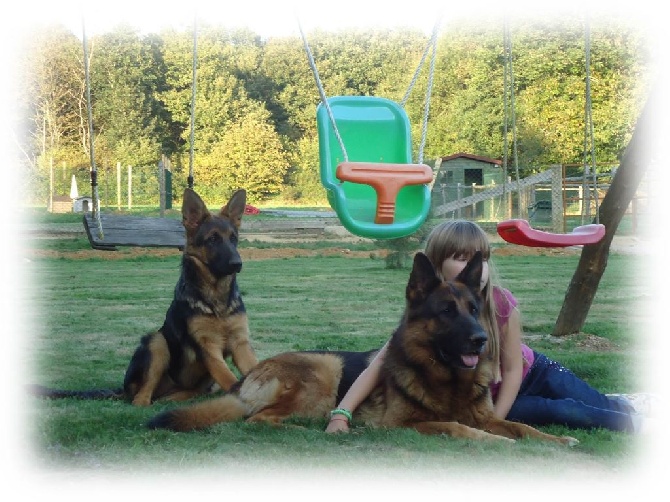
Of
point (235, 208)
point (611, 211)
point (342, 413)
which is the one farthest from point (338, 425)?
point (611, 211)

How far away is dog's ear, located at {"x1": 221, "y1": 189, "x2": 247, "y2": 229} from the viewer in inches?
265

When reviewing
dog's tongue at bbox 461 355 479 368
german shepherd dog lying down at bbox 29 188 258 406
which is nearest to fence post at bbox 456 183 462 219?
german shepherd dog lying down at bbox 29 188 258 406

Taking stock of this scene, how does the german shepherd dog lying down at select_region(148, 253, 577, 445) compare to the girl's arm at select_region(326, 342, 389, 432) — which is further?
the girl's arm at select_region(326, 342, 389, 432)

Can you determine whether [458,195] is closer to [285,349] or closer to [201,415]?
[285,349]

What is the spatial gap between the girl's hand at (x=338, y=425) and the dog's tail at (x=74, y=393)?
1911 millimetres

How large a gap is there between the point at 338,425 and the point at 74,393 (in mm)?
2149

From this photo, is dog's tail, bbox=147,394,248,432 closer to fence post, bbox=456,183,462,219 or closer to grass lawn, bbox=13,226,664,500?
grass lawn, bbox=13,226,664,500

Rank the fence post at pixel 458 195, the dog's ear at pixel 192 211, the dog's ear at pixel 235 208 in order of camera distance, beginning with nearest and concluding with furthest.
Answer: the dog's ear at pixel 192 211, the dog's ear at pixel 235 208, the fence post at pixel 458 195

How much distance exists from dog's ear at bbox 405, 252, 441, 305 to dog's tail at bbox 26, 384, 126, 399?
2.48 meters

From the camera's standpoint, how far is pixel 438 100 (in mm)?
39656

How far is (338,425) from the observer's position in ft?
16.9

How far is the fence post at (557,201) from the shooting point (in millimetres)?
25219

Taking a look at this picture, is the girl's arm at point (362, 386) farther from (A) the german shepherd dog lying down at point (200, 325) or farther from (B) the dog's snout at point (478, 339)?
(A) the german shepherd dog lying down at point (200, 325)

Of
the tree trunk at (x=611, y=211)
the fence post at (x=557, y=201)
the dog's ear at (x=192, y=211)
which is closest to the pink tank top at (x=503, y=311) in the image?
the dog's ear at (x=192, y=211)
